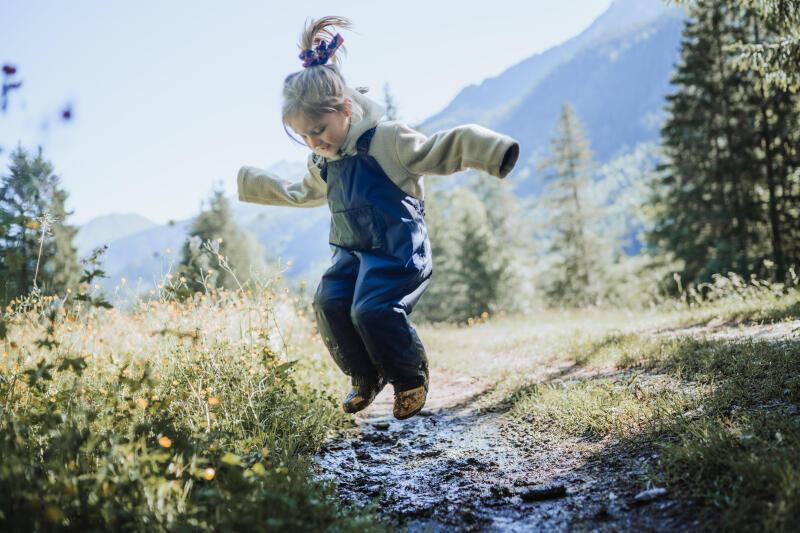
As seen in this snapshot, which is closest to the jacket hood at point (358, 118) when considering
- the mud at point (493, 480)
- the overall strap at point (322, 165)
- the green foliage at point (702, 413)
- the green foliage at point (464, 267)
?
the overall strap at point (322, 165)

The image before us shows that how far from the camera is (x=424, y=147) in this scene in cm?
288

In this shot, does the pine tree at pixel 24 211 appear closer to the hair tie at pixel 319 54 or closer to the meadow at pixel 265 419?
the meadow at pixel 265 419

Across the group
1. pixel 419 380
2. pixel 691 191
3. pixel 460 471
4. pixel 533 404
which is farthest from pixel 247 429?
pixel 691 191

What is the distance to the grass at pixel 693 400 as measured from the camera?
5.73 feet

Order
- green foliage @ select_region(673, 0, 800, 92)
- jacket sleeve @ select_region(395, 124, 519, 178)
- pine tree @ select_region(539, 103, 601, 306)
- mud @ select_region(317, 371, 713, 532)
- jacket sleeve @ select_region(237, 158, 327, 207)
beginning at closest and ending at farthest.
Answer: mud @ select_region(317, 371, 713, 532)
jacket sleeve @ select_region(395, 124, 519, 178)
jacket sleeve @ select_region(237, 158, 327, 207)
green foliage @ select_region(673, 0, 800, 92)
pine tree @ select_region(539, 103, 601, 306)

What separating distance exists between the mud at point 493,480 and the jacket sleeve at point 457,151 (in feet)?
5.22

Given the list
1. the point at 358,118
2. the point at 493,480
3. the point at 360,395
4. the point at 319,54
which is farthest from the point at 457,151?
the point at 493,480

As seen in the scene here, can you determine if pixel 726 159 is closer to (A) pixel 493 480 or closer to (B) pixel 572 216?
(B) pixel 572 216

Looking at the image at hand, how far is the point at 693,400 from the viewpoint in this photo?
2.68 m

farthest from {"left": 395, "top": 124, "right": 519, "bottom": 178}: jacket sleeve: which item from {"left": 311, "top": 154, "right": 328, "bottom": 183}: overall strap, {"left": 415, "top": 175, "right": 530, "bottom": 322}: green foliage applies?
{"left": 415, "top": 175, "right": 530, "bottom": 322}: green foliage

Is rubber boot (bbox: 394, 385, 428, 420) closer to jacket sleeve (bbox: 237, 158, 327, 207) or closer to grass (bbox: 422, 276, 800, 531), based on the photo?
grass (bbox: 422, 276, 800, 531)

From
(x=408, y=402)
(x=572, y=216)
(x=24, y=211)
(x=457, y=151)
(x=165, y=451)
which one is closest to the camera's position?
(x=165, y=451)

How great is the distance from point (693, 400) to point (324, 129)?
2.71 metres

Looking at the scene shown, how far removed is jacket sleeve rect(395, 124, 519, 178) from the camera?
2.54 meters
